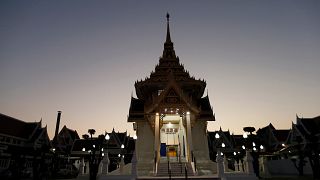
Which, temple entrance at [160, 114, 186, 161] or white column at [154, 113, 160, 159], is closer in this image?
white column at [154, 113, 160, 159]

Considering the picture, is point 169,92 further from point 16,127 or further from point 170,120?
point 16,127

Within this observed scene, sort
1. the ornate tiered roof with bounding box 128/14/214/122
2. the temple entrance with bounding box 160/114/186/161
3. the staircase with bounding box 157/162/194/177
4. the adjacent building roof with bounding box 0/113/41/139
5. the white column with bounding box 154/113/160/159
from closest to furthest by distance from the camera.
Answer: the staircase with bounding box 157/162/194/177 < the white column with bounding box 154/113/160/159 < the ornate tiered roof with bounding box 128/14/214/122 < the temple entrance with bounding box 160/114/186/161 < the adjacent building roof with bounding box 0/113/41/139

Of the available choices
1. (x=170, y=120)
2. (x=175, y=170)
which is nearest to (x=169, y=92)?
(x=170, y=120)

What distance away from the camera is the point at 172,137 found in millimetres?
25688

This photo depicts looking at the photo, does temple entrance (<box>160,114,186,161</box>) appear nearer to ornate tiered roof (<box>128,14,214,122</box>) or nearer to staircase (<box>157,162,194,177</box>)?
ornate tiered roof (<box>128,14,214,122</box>)

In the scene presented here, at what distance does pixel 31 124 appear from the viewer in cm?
4453

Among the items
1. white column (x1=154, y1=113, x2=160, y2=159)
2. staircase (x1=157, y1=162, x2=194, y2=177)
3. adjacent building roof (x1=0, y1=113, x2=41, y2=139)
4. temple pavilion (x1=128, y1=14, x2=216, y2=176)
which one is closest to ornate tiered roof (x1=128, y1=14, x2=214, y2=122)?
temple pavilion (x1=128, y1=14, x2=216, y2=176)

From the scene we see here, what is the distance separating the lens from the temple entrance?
2391 centimetres

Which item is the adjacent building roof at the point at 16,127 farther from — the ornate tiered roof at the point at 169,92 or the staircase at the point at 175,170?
the staircase at the point at 175,170

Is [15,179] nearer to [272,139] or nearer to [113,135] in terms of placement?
[113,135]

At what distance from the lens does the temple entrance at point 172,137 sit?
23.9 metres

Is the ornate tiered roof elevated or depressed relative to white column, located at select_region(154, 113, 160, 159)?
elevated

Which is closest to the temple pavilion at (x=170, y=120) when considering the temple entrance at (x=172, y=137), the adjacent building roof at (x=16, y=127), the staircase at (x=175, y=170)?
the temple entrance at (x=172, y=137)

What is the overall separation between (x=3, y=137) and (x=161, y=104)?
28.8 m
